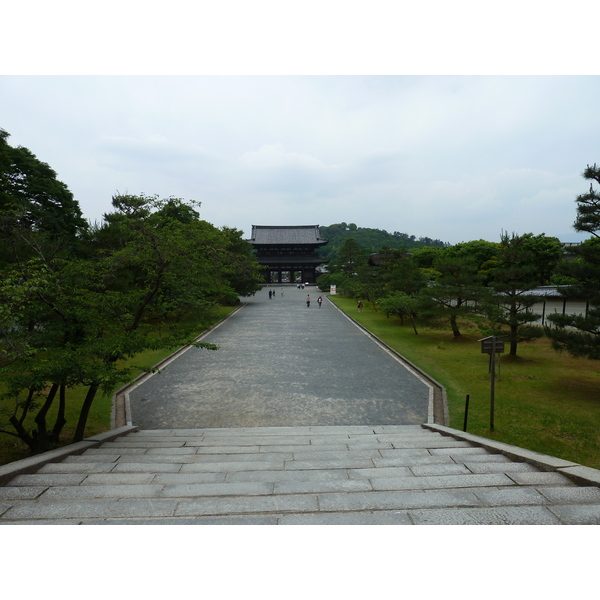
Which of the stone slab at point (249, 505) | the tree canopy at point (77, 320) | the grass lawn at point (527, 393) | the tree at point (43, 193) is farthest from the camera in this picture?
the tree at point (43, 193)

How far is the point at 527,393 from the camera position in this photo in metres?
9.20

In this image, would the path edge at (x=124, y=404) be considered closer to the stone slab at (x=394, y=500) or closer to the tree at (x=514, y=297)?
the stone slab at (x=394, y=500)

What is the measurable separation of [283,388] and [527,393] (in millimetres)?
6467

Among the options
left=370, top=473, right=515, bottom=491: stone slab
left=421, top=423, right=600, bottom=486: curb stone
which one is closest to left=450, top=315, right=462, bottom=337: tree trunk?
left=421, top=423, right=600, bottom=486: curb stone

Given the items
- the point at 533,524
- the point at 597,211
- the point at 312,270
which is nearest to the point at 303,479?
the point at 533,524

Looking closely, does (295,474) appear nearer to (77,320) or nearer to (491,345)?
(77,320)

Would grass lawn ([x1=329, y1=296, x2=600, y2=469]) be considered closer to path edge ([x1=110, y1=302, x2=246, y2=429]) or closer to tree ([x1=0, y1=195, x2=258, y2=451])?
tree ([x1=0, y1=195, x2=258, y2=451])

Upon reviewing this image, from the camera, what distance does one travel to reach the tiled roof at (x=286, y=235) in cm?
5947

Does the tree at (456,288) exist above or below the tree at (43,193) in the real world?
below

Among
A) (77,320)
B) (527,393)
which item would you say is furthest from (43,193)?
(527,393)

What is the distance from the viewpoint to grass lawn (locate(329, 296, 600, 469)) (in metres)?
6.63

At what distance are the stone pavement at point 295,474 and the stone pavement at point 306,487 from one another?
2 cm

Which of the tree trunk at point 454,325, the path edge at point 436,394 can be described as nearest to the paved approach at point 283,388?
the path edge at point 436,394

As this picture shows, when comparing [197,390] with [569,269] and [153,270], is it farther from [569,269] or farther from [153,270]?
[569,269]
